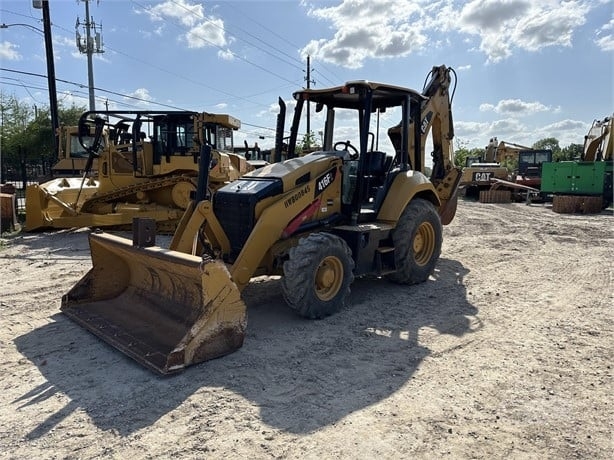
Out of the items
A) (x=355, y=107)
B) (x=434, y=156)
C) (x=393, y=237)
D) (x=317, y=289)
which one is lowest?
(x=317, y=289)

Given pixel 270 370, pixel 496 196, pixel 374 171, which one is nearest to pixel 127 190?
pixel 374 171

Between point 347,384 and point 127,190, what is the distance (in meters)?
9.01

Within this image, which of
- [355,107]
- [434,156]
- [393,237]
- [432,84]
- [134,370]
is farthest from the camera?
[434,156]

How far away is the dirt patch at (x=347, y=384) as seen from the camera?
2928 mm

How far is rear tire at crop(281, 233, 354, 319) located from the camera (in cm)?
472

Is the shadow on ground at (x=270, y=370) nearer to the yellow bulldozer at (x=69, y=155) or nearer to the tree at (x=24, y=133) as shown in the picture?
the yellow bulldozer at (x=69, y=155)

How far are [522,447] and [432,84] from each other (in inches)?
239

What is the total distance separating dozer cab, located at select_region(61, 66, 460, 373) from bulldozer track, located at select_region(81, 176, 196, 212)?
525 centimetres

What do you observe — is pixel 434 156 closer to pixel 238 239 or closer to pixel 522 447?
pixel 238 239

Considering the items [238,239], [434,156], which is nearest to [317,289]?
[238,239]

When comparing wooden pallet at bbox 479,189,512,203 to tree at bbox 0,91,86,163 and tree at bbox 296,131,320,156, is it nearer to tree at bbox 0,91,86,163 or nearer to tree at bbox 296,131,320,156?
tree at bbox 296,131,320,156

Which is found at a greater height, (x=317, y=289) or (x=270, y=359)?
(x=317, y=289)

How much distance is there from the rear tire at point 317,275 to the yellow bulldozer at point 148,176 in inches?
253

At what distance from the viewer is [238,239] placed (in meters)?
5.19
